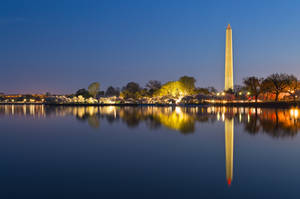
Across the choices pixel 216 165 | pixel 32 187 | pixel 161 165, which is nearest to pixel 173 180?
pixel 161 165

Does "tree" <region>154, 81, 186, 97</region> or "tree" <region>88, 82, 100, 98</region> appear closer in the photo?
"tree" <region>154, 81, 186, 97</region>

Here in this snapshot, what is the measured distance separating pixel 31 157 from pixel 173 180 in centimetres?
622

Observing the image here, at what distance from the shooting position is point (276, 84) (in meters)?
59.1

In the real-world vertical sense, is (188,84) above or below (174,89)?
above

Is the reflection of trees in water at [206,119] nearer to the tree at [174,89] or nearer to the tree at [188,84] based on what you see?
the tree at [174,89]

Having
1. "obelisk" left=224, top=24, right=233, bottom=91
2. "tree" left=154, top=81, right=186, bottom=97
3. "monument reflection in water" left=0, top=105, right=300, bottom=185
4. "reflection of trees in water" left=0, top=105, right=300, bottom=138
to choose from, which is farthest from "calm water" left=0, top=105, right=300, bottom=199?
"tree" left=154, top=81, right=186, bottom=97

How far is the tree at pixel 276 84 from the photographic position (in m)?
58.9

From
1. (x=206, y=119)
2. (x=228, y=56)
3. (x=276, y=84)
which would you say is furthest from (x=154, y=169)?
(x=228, y=56)

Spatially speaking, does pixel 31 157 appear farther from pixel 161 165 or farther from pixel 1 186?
pixel 161 165

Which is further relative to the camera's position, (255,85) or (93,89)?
(93,89)

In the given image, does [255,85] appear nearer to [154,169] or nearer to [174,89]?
[174,89]

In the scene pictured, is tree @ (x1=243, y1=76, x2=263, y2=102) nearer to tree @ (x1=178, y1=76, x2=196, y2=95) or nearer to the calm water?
tree @ (x1=178, y1=76, x2=196, y2=95)

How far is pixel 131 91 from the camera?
110000mm

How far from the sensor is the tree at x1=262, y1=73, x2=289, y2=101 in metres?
58.9
